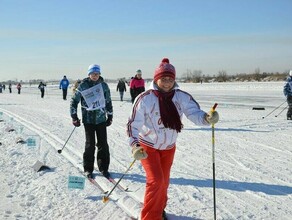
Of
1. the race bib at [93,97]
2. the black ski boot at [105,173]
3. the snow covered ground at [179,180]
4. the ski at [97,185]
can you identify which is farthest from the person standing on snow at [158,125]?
the black ski boot at [105,173]

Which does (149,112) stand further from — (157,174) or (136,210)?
(136,210)

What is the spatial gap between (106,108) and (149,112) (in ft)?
8.01

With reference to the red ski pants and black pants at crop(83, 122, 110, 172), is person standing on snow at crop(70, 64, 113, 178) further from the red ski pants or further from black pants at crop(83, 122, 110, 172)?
the red ski pants

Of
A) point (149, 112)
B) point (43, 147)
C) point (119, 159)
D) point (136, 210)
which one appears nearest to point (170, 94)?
point (149, 112)

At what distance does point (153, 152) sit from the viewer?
4102mm

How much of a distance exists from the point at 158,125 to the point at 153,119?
0.09m

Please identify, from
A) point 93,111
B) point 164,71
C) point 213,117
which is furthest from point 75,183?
point 213,117

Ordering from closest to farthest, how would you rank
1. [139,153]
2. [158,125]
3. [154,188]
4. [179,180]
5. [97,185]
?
[139,153]
[154,188]
[158,125]
[97,185]
[179,180]

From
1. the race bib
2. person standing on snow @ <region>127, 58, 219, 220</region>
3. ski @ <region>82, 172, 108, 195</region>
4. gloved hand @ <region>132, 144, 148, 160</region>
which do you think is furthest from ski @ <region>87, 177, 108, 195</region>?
gloved hand @ <region>132, 144, 148, 160</region>

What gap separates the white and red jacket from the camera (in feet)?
13.1

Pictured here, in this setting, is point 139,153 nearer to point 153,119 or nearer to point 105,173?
point 153,119

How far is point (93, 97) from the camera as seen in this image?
620cm

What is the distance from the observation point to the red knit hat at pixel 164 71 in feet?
13.3

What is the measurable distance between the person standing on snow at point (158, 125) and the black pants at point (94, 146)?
7.23 feet
